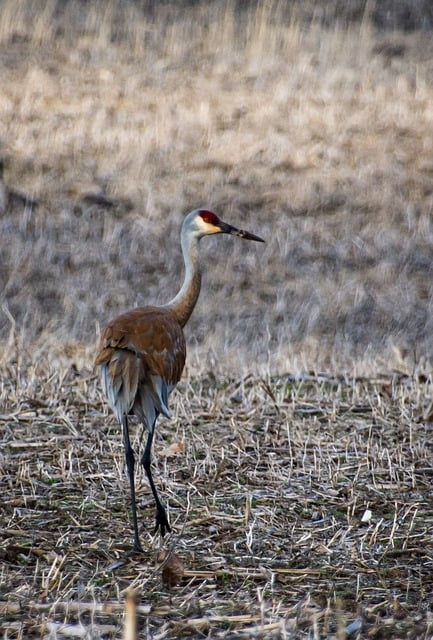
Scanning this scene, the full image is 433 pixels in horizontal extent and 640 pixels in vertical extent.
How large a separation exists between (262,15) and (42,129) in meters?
4.04

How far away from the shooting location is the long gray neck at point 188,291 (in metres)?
5.81

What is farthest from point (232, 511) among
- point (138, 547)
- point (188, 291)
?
point (188, 291)

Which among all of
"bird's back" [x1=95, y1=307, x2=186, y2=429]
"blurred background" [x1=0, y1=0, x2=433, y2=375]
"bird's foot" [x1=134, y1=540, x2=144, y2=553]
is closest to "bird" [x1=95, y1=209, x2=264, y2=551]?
"bird's back" [x1=95, y1=307, x2=186, y2=429]

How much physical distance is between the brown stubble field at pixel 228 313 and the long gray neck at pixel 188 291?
0.79 m

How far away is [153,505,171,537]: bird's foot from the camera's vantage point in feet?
16.2

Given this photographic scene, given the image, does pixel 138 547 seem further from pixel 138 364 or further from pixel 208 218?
pixel 208 218

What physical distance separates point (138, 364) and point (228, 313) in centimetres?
687

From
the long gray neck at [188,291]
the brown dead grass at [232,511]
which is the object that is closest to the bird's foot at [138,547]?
the brown dead grass at [232,511]

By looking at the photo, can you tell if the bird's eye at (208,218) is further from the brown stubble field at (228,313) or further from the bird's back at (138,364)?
the brown stubble field at (228,313)

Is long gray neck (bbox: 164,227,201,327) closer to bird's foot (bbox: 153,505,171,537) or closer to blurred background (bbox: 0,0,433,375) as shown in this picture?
bird's foot (bbox: 153,505,171,537)

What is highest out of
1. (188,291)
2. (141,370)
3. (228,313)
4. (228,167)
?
(188,291)

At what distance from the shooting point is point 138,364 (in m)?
5.09

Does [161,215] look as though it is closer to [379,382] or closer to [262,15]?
[262,15]

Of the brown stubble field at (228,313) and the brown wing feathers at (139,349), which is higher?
the brown wing feathers at (139,349)
